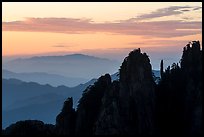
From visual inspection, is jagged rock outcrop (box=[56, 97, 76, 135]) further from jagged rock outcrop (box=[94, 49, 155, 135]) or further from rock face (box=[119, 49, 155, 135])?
rock face (box=[119, 49, 155, 135])

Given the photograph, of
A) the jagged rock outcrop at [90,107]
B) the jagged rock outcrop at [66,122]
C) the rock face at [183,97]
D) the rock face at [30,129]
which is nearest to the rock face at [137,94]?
the rock face at [183,97]

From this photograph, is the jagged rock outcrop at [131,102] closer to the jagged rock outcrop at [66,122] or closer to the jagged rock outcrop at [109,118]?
the jagged rock outcrop at [109,118]

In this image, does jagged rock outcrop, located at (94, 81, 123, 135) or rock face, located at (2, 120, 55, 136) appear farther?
rock face, located at (2, 120, 55, 136)

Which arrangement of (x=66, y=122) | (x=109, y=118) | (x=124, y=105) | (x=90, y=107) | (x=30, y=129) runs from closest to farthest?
(x=109, y=118) → (x=124, y=105) → (x=30, y=129) → (x=90, y=107) → (x=66, y=122)

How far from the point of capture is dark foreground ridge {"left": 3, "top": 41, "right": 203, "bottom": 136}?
62.8 metres

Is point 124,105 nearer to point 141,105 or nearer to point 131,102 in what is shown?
point 131,102

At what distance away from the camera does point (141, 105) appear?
64.4 m

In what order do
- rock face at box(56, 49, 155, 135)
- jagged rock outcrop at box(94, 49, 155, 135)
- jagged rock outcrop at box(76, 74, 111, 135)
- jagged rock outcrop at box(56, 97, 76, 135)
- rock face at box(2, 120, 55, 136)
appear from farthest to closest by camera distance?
jagged rock outcrop at box(56, 97, 76, 135)
jagged rock outcrop at box(76, 74, 111, 135)
rock face at box(2, 120, 55, 136)
rock face at box(56, 49, 155, 135)
jagged rock outcrop at box(94, 49, 155, 135)

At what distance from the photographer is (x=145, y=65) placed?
224 feet

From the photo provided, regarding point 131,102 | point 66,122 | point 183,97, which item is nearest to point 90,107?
point 66,122

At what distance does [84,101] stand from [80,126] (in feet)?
15.3

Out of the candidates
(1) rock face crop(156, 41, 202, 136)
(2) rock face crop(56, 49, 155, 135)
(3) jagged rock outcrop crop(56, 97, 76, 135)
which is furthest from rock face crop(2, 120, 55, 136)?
(1) rock face crop(156, 41, 202, 136)

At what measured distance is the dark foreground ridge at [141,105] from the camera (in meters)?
62.8

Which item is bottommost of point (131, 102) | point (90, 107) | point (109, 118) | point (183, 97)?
point (109, 118)
